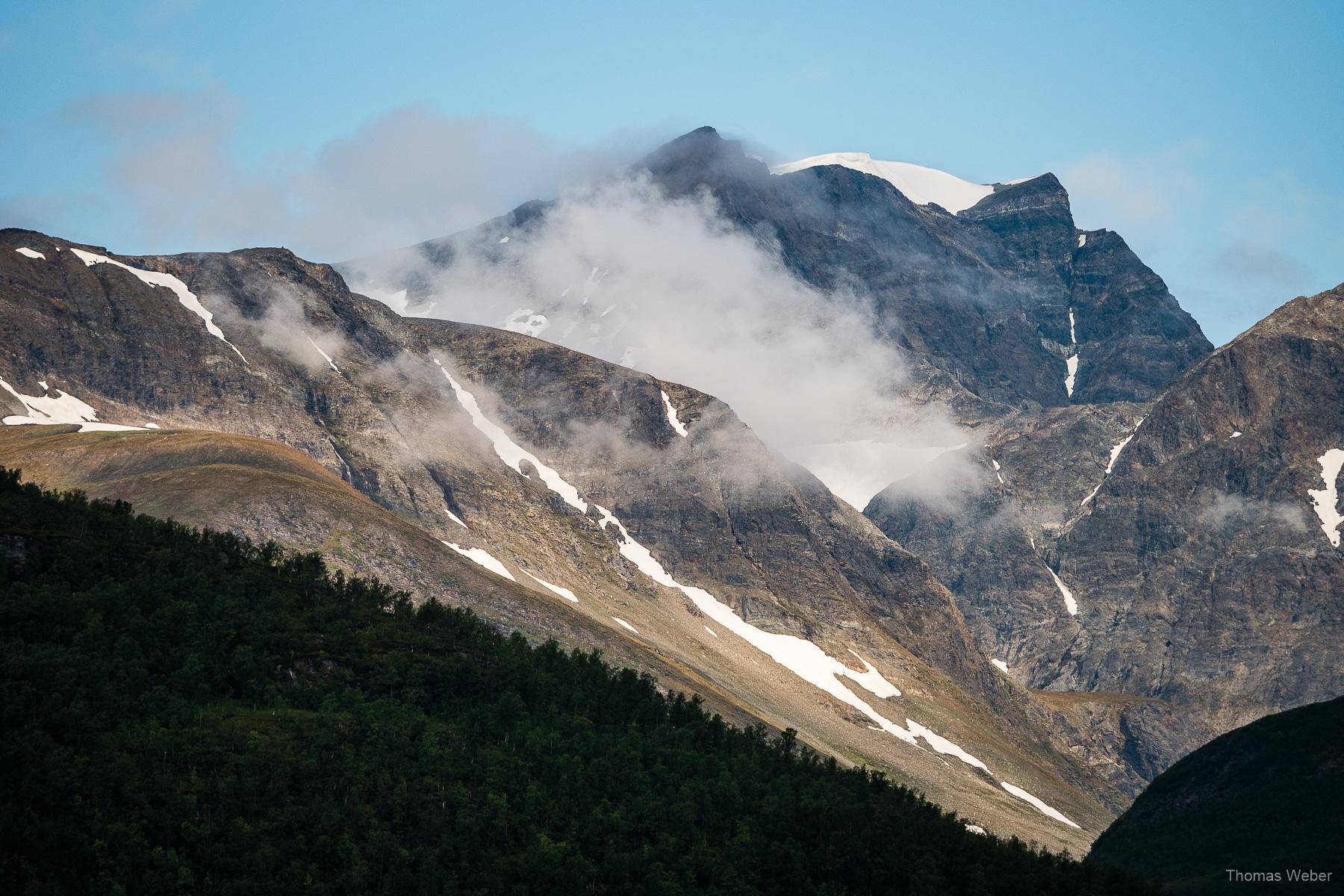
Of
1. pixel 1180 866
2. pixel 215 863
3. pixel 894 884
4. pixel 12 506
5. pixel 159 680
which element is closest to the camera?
pixel 215 863

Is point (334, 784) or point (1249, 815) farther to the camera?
point (334, 784)

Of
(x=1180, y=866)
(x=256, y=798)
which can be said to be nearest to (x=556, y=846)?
(x=256, y=798)

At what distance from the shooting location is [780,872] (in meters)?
161

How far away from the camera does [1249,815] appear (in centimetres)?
14725

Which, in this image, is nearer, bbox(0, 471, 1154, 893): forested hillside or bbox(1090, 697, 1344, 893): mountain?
bbox(1090, 697, 1344, 893): mountain

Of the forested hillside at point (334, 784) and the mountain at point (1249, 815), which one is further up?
the mountain at point (1249, 815)

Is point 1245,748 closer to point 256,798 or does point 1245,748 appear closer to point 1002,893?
point 1002,893

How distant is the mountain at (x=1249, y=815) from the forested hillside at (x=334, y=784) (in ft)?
27.0

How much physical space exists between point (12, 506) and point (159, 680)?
144 feet

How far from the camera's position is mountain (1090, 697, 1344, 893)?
130500 mm

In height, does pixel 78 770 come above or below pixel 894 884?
below

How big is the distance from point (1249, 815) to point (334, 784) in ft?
307

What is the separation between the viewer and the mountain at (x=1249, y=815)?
13050cm

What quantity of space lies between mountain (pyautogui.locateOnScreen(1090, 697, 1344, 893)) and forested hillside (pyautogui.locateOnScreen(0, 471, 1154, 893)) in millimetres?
8229
